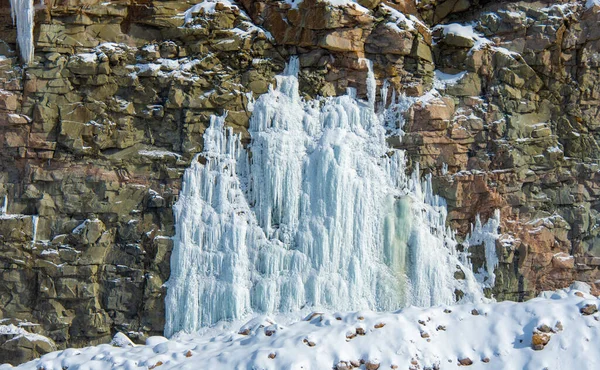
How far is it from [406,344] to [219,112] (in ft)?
30.2

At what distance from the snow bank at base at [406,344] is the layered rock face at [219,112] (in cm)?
660

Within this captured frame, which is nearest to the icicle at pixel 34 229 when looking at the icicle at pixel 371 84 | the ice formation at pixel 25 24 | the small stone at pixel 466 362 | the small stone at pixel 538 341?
the ice formation at pixel 25 24

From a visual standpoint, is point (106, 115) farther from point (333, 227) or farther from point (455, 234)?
point (455, 234)

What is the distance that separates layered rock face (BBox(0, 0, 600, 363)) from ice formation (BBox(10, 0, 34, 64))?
0.63 feet

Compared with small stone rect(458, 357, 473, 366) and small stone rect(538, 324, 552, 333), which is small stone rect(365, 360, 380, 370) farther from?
small stone rect(538, 324, 552, 333)

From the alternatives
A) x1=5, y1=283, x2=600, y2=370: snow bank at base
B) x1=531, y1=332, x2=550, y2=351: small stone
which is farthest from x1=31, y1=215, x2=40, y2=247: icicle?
x1=531, y1=332, x2=550, y2=351: small stone

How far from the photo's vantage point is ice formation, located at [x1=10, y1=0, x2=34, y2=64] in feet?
55.9

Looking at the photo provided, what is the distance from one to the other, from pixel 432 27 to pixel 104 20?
24.8 feet

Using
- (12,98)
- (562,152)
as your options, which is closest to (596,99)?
(562,152)

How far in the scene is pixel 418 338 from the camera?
31.6ft

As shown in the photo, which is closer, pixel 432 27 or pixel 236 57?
pixel 236 57

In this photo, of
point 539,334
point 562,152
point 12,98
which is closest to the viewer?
point 539,334

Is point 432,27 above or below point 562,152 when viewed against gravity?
above

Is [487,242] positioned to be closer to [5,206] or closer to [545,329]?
[545,329]
